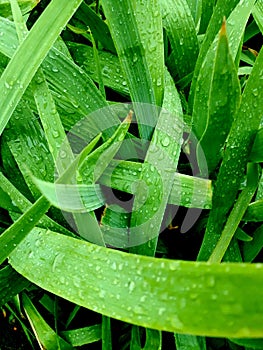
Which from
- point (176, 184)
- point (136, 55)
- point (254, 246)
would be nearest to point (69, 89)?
point (136, 55)

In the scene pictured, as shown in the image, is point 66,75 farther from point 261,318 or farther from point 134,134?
point 261,318

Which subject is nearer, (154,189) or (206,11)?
(154,189)

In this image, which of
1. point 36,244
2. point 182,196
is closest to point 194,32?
point 182,196

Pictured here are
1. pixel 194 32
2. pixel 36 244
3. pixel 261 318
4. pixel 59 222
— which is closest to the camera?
pixel 261 318

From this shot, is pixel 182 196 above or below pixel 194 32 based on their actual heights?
below

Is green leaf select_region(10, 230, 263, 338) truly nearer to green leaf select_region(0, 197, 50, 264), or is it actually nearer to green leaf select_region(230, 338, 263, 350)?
green leaf select_region(0, 197, 50, 264)

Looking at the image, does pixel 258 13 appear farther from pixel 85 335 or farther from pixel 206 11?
pixel 85 335
